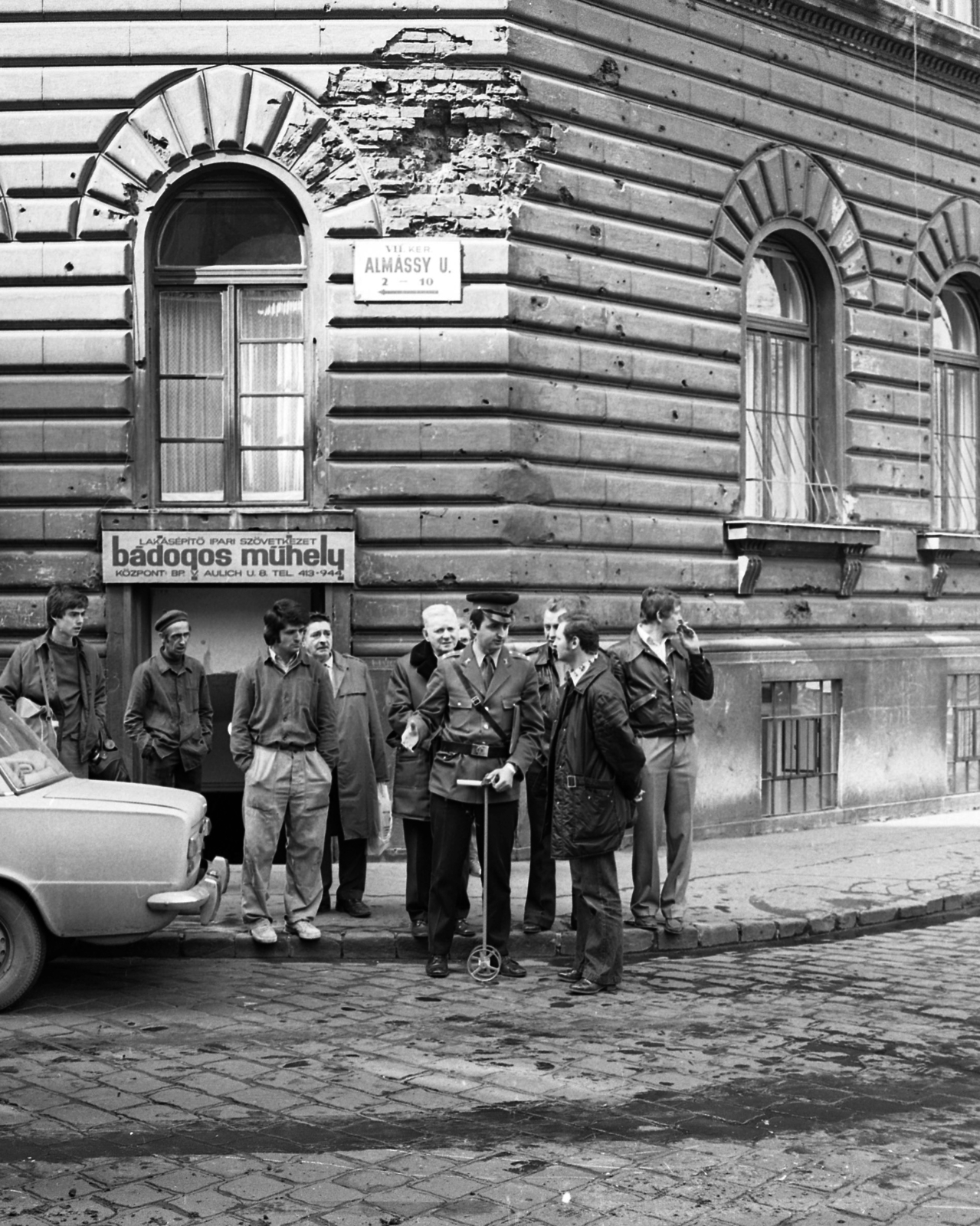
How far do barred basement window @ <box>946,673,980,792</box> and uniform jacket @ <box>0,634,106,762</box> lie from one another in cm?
940

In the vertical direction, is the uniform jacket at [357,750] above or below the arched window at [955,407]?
below

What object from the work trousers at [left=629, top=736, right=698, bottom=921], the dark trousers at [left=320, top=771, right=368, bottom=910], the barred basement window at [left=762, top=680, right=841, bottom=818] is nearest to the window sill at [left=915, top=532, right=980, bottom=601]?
the barred basement window at [left=762, top=680, right=841, bottom=818]

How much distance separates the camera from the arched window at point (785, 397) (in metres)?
14.9

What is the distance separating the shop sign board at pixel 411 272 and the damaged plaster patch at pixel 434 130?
155 mm

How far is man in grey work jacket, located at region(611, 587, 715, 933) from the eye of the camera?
9781mm

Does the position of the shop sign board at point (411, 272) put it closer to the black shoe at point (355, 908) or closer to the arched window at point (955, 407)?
the black shoe at point (355, 908)

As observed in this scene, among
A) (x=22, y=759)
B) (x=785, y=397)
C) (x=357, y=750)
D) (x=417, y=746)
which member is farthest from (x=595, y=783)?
(x=785, y=397)

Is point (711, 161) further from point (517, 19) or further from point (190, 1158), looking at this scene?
point (190, 1158)

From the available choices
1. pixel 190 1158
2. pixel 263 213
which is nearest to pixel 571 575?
pixel 263 213

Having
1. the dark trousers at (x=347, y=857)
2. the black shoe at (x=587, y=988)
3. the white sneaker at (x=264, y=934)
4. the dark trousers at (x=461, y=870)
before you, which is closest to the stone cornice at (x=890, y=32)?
the dark trousers at (x=347, y=857)

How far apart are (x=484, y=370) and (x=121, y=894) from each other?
5.62 m

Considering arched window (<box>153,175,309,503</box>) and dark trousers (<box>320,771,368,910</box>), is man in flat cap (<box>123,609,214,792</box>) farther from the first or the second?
arched window (<box>153,175,309,503</box>)

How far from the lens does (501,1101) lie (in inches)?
245

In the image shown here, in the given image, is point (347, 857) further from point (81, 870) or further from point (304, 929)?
point (81, 870)
